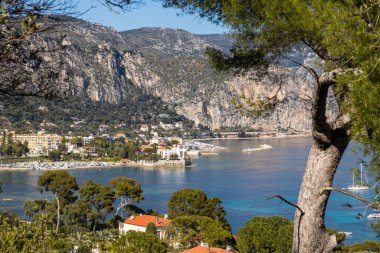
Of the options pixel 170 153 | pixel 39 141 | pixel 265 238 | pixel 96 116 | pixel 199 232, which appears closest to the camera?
pixel 265 238

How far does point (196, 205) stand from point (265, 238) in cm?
366

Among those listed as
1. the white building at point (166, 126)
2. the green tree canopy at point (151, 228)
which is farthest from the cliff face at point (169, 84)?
the green tree canopy at point (151, 228)

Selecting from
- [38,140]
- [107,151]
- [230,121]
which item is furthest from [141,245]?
[230,121]

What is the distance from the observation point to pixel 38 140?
46781 mm

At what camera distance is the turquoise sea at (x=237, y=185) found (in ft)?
60.1

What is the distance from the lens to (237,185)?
84.4 feet

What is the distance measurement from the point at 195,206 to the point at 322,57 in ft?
37.0

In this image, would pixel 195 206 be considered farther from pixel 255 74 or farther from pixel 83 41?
pixel 83 41

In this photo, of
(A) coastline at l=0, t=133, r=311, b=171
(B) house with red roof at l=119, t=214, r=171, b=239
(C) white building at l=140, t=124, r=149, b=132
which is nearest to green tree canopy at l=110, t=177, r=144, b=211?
(B) house with red roof at l=119, t=214, r=171, b=239

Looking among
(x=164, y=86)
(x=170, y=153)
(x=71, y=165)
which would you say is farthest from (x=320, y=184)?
(x=164, y=86)

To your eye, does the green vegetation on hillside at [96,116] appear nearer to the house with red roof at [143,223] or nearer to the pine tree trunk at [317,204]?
the house with red roof at [143,223]

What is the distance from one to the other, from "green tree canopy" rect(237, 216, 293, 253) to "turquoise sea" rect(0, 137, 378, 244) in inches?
168

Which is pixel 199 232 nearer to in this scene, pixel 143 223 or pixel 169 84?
pixel 143 223

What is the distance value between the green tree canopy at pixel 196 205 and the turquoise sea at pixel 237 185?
9.37ft
